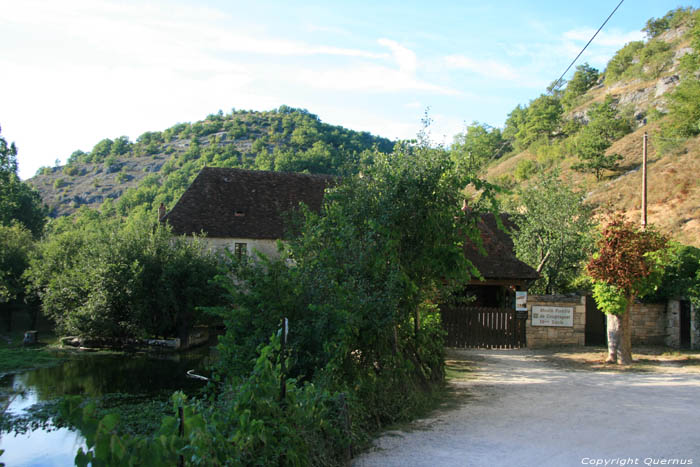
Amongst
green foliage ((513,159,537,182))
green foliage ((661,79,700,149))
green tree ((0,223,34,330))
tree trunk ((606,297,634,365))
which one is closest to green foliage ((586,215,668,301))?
tree trunk ((606,297,634,365))

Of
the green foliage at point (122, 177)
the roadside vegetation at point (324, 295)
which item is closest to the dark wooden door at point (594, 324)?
the roadside vegetation at point (324, 295)

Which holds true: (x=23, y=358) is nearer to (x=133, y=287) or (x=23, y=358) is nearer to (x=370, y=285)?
(x=133, y=287)

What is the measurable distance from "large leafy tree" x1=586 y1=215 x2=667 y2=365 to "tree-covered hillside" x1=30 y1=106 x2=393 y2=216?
42.0 meters

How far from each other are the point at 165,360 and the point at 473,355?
428 inches

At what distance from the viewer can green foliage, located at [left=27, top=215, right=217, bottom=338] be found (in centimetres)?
2150

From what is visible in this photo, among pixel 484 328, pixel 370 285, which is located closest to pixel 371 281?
pixel 370 285

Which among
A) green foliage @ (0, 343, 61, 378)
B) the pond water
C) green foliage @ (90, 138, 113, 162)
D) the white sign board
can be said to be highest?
green foliage @ (90, 138, 113, 162)

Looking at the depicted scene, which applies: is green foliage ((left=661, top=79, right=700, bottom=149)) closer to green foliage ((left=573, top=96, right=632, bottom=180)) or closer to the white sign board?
green foliage ((left=573, top=96, right=632, bottom=180))

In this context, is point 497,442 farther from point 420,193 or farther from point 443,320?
point 443,320

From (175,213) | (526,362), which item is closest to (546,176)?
(526,362)

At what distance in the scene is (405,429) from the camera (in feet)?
25.3

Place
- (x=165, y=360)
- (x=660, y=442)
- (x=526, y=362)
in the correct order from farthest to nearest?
(x=165, y=360)
(x=526, y=362)
(x=660, y=442)

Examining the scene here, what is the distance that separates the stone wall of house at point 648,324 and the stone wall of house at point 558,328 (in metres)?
1.71

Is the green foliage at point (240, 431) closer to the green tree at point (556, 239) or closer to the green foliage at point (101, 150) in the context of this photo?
the green tree at point (556, 239)
